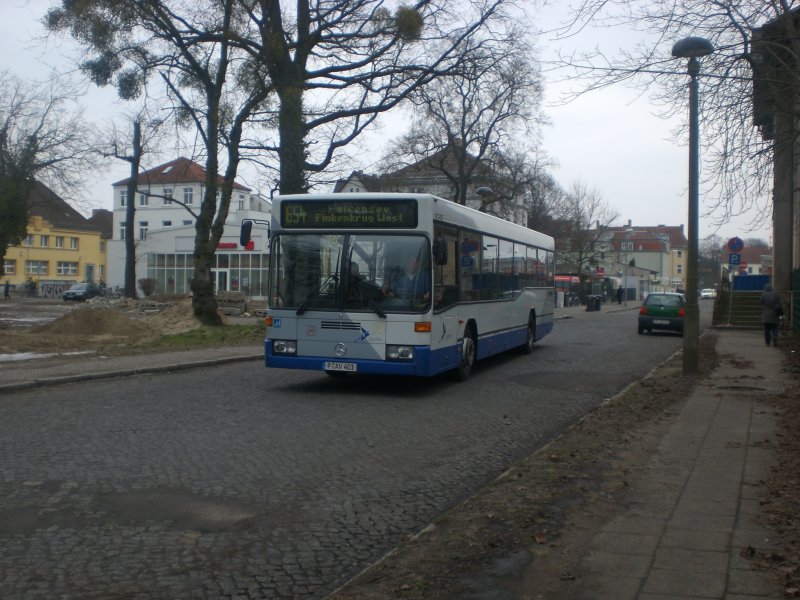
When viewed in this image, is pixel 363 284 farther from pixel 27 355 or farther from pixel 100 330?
pixel 100 330

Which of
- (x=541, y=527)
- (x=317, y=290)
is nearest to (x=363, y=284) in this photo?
(x=317, y=290)

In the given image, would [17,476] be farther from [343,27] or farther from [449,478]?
[343,27]

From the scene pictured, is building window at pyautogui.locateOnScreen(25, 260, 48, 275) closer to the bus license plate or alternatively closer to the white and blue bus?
the white and blue bus

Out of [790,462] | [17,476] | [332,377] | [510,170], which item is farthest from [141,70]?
[510,170]

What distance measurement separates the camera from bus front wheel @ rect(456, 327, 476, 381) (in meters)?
14.3

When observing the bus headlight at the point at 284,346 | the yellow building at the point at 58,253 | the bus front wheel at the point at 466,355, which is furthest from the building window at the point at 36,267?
the bus headlight at the point at 284,346

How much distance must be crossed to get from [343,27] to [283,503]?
66.6 ft

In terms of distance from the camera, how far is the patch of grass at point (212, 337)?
2117cm

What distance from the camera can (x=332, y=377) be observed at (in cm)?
1473

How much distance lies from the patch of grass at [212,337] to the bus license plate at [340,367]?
855 cm

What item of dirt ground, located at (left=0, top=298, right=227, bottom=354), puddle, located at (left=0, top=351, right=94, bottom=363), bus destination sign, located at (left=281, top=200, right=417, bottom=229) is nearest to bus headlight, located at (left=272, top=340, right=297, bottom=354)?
bus destination sign, located at (left=281, top=200, right=417, bottom=229)

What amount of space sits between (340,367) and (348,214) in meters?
2.26

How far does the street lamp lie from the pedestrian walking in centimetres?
787

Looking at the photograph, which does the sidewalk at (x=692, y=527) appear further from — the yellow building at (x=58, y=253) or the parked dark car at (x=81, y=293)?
the yellow building at (x=58, y=253)
